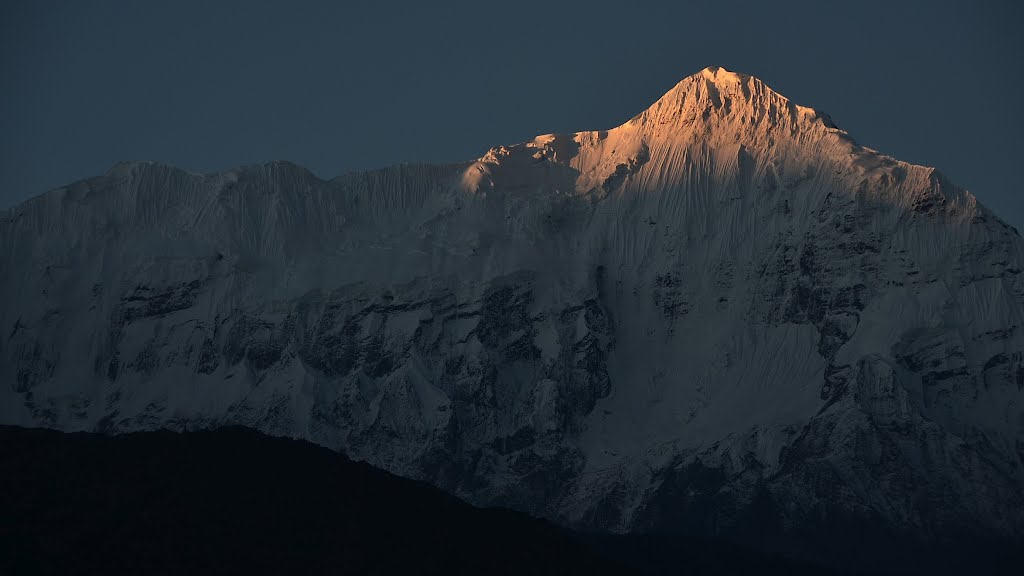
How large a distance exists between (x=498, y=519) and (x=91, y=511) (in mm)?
27769

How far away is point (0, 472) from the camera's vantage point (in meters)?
160

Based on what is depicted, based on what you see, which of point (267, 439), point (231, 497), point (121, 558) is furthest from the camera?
point (267, 439)

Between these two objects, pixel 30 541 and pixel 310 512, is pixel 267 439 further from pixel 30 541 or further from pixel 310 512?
pixel 30 541

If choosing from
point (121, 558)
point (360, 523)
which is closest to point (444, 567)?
point (360, 523)

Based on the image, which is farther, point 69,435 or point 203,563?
point 69,435

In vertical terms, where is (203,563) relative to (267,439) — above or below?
below

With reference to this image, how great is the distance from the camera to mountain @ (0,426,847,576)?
15350 centimetres

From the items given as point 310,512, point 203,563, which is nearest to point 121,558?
point 203,563

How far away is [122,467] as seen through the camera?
537ft

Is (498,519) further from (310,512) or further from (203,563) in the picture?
(203,563)

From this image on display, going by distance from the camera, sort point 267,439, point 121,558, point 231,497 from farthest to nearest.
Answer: point 267,439
point 231,497
point 121,558

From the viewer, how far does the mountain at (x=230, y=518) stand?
15350 cm

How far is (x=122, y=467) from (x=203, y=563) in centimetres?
1344

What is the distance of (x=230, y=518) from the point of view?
15975 centimetres
